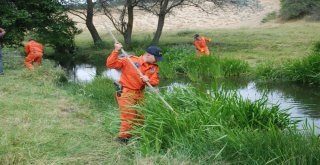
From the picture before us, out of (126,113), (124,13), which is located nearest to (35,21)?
(124,13)

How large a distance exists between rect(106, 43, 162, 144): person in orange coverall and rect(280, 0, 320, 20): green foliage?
2653cm

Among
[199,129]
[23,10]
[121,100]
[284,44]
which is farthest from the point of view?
[284,44]

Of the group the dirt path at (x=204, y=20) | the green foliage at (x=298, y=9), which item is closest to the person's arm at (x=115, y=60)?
the green foliage at (x=298, y=9)

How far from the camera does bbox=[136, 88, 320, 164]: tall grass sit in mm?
4770

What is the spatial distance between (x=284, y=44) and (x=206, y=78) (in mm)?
8336

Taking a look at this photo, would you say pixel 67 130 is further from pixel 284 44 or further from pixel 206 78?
pixel 284 44

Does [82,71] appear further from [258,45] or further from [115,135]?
[115,135]

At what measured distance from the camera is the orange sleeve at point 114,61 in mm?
6098

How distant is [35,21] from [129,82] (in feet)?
38.7

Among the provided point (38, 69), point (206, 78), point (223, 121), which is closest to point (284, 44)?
point (206, 78)

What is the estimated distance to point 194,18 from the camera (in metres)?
40.2

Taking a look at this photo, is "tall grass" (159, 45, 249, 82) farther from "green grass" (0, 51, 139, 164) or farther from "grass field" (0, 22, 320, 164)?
"grass field" (0, 22, 320, 164)

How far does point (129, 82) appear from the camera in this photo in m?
6.25

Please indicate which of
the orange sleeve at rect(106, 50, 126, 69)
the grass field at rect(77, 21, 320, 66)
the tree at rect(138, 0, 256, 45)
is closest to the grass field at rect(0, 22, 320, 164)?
the orange sleeve at rect(106, 50, 126, 69)
